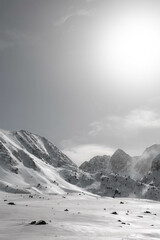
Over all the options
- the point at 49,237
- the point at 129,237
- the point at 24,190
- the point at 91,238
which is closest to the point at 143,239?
the point at 129,237

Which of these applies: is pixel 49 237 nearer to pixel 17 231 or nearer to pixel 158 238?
pixel 17 231

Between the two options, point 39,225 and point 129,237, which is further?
point 39,225

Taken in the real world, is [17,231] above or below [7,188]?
below

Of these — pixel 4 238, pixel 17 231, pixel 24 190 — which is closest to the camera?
pixel 4 238

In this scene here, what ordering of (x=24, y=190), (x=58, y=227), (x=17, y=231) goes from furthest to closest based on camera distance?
(x=24, y=190) < (x=58, y=227) < (x=17, y=231)

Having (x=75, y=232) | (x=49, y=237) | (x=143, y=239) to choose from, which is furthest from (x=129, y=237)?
(x=49, y=237)

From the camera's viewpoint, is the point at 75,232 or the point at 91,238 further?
the point at 75,232

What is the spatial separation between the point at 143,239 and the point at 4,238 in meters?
9.77

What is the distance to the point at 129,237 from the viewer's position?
2266cm

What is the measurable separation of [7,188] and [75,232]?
605ft

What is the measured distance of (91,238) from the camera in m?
21.3

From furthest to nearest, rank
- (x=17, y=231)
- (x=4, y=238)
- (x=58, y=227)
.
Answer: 1. (x=58, y=227)
2. (x=17, y=231)
3. (x=4, y=238)

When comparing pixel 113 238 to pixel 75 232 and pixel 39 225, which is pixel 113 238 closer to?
pixel 75 232

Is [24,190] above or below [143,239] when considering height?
above
